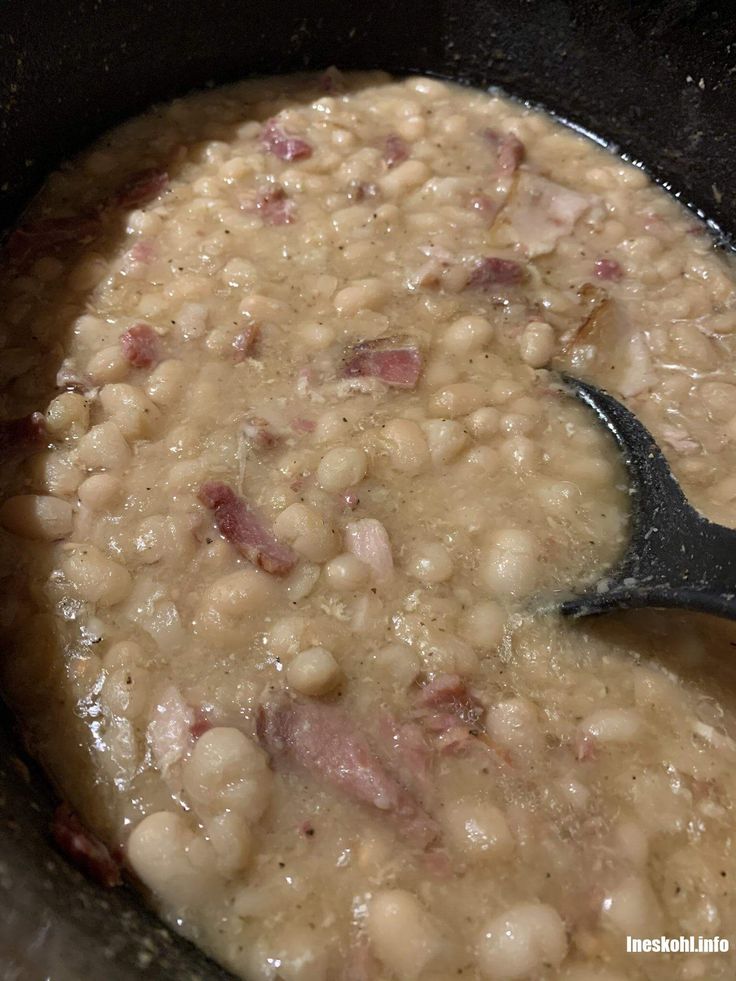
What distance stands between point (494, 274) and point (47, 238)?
1180 mm

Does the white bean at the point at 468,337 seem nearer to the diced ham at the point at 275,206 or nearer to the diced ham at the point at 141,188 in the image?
the diced ham at the point at 275,206

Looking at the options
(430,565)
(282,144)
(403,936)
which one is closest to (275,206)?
(282,144)

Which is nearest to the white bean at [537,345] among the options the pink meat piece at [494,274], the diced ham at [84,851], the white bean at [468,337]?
the white bean at [468,337]

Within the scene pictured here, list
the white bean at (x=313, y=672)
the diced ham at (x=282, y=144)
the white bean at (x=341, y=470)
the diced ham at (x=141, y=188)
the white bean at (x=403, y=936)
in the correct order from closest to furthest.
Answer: the white bean at (x=403, y=936)
the white bean at (x=313, y=672)
the white bean at (x=341, y=470)
the diced ham at (x=141, y=188)
the diced ham at (x=282, y=144)

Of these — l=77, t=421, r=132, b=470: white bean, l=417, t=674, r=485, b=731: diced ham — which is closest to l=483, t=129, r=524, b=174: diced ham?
l=77, t=421, r=132, b=470: white bean

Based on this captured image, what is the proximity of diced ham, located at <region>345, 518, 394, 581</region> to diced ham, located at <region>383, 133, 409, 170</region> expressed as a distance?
1.27 metres

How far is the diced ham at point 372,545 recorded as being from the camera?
1.65 meters

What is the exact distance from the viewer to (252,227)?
2.23m

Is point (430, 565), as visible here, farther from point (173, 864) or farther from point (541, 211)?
point (541, 211)

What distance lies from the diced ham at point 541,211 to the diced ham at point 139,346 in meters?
1.03

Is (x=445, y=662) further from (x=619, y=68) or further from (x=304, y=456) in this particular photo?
(x=619, y=68)

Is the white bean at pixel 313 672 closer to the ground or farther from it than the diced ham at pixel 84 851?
farther from it

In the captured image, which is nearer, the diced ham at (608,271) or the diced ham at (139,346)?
the diced ham at (139,346)

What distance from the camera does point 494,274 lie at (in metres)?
2.19
